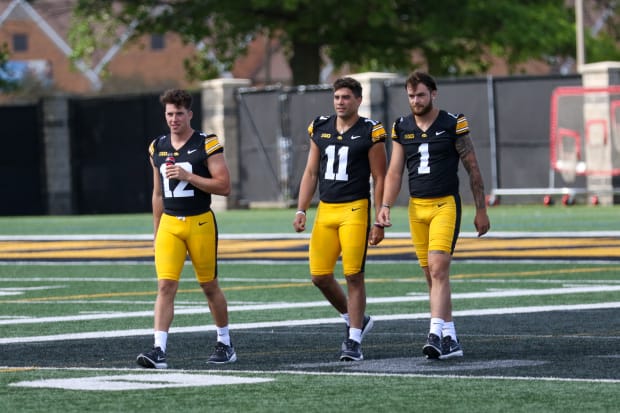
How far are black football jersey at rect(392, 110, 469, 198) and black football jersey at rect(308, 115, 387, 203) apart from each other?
0.68 feet

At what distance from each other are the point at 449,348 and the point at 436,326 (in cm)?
16

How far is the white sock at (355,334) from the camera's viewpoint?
A: 10766 millimetres

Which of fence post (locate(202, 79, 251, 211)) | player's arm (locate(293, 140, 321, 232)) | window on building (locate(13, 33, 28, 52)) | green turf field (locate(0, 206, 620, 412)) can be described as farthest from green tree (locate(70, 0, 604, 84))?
window on building (locate(13, 33, 28, 52))

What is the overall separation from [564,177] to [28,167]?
46.1ft

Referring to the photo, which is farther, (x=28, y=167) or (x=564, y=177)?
(x=28, y=167)

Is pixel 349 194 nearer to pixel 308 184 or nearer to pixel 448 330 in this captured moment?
pixel 308 184

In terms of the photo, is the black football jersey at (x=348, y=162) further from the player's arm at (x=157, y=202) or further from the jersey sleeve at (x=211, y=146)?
the player's arm at (x=157, y=202)

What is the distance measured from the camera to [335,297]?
11469 mm

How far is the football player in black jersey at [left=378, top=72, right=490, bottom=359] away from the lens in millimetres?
10969

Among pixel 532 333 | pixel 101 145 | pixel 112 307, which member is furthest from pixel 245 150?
pixel 532 333

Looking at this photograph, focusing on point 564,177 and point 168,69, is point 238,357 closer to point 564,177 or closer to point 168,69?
point 564,177

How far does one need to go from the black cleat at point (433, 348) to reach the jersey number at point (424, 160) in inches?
46.2

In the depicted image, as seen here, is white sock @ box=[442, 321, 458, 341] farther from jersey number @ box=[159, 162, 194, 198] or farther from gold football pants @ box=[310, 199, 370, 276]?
jersey number @ box=[159, 162, 194, 198]

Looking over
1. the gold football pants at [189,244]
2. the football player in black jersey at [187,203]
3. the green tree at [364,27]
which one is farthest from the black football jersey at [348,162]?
the green tree at [364,27]
